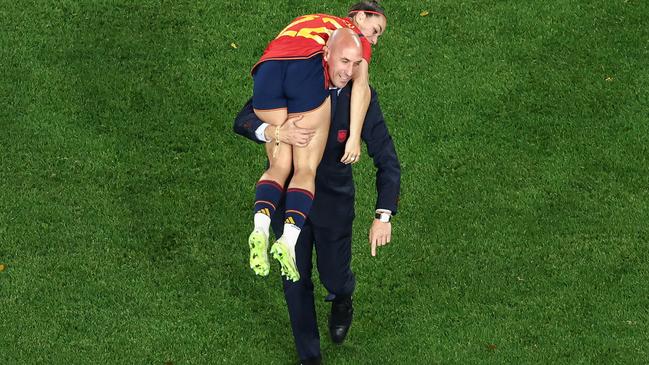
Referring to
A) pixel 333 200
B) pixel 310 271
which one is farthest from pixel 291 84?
pixel 310 271

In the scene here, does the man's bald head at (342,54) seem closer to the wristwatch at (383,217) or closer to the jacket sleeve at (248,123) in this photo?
the jacket sleeve at (248,123)

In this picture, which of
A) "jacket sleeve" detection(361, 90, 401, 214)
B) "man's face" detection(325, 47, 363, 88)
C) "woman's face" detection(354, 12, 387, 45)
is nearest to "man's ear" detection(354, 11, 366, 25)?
"woman's face" detection(354, 12, 387, 45)

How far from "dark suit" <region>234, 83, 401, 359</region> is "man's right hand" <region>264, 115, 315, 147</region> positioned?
0.13 metres

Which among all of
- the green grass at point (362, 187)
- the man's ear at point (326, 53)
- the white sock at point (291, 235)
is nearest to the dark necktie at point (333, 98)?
the man's ear at point (326, 53)

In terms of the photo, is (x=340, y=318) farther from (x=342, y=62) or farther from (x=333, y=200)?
(x=342, y=62)

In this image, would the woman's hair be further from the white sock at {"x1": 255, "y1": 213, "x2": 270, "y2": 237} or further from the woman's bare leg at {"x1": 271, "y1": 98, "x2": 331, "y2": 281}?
the white sock at {"x1": 255, "y1": 213, "x2": 270, "y2": 237}

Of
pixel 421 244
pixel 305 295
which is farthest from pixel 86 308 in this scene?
pixel 421 244

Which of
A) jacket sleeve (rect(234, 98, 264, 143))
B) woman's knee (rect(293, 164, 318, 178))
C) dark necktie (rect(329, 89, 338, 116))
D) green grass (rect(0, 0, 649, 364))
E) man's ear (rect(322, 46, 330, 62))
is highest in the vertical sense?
man's ear (rect(322, 46, 330, 62))

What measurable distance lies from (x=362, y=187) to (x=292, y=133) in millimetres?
3937

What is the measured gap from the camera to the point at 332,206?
448 inches

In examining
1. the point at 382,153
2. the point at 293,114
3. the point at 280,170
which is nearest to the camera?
the point at 293,114

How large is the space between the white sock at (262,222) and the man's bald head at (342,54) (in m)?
1.12

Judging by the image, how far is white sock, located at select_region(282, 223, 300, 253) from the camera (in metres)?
10.7

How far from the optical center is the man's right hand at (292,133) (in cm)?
1060
